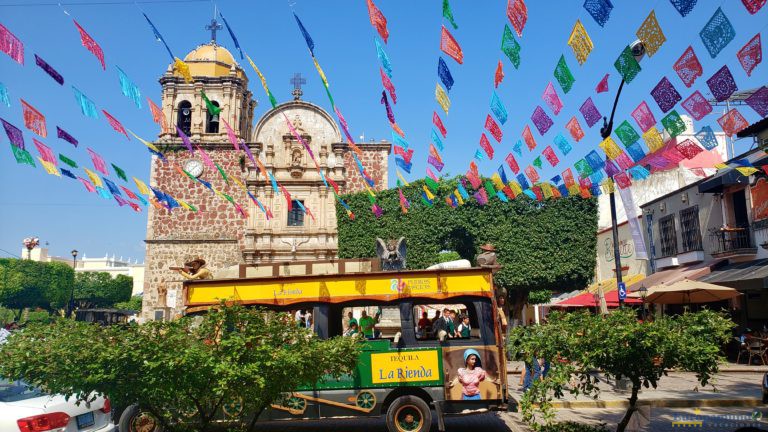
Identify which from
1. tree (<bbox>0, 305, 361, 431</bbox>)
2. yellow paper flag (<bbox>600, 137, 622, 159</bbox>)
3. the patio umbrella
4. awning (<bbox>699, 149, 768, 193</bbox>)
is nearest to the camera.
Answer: tree (<bbox>0, 305, 361, 431</bbox>)

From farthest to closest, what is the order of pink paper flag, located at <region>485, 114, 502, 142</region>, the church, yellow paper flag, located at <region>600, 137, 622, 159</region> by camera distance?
the church, pink paper flag, located at <region>485, 114, 502, 142</region>, yellow paper flag, located at <region>600, 137, 622, 159</region>

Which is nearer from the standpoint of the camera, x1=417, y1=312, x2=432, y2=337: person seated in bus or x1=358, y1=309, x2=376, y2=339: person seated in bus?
x1=417, y1=312, x2=432, y2=337: person seated in bus

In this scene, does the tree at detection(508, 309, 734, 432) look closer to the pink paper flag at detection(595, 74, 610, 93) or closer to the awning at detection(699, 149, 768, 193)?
the pink paper flag at detection(595, 74, 610, 93)

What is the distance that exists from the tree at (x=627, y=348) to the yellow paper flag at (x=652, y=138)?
609 centimetres

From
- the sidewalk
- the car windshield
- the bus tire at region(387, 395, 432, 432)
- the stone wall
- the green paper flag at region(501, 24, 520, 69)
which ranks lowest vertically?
the sidewalk

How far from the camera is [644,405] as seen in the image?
7121 millimetres

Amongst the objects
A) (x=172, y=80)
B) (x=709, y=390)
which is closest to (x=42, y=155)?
(x=709, y=390)

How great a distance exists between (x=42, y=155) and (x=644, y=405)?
578 inches

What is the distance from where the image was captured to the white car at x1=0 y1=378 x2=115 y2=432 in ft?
20.4

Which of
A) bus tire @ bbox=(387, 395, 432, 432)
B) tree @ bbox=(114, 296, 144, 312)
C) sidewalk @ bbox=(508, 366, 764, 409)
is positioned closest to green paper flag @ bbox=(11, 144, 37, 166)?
bus tire @ bbox=(387, 395, 432, 432)

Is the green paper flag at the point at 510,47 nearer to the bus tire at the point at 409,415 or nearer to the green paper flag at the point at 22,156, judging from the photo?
the bus tire at the point at 409,415

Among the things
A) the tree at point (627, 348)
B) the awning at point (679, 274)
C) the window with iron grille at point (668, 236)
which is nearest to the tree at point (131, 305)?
the awning at point (679, 274)

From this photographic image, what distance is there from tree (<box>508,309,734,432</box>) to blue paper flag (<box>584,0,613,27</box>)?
16.2ft

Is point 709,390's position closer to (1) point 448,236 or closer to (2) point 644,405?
(2) point 644,405
